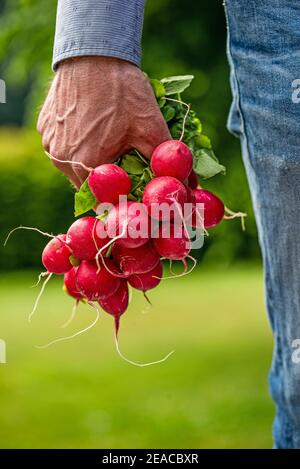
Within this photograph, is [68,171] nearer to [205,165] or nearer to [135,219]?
[135,219]

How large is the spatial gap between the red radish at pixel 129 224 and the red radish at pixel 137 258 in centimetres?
4

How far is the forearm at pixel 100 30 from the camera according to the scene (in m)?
1.78

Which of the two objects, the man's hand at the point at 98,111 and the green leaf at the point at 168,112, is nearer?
the man's hand at the point at 98,111

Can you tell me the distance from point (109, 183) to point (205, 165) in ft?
1.10

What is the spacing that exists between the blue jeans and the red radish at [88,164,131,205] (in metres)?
0.33

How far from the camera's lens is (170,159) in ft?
5.92

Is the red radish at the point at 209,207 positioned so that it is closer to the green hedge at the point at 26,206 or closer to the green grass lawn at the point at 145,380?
the green grass lawn at the point at 145,380

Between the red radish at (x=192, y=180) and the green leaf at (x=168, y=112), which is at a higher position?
the green leaf at (x=168, y=112)

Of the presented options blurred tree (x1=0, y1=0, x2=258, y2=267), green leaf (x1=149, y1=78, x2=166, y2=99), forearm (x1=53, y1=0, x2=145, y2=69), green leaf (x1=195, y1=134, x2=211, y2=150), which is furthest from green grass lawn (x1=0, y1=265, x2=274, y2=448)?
blurred tree (x1=0, y1=0, x2=258, y2=267)

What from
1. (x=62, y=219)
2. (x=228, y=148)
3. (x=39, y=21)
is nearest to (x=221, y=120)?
(x=228, y=148)

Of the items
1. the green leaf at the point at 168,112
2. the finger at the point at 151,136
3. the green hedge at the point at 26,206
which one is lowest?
the finger at the point at 151,136
